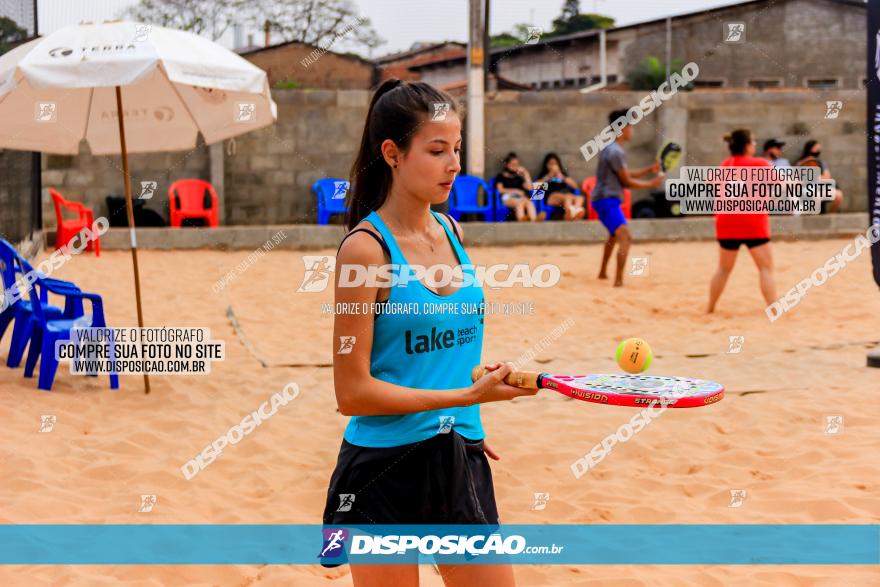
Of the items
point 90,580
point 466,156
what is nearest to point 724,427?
point 90,580

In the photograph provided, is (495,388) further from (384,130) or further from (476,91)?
(476,91)

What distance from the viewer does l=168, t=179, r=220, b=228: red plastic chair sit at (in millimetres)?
14695

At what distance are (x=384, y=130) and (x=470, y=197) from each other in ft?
43.3

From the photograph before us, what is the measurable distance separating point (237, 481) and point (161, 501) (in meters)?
0.42

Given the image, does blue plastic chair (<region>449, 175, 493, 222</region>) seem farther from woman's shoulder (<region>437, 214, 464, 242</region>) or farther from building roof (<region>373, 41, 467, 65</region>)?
building roof (<region>373, 41, 467, 65</region>)

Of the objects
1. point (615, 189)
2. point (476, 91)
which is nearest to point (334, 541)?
point (615, 189)

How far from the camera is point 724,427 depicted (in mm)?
5363

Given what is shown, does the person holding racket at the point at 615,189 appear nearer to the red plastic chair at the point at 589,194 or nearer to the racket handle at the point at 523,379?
the red plastic chair at the point at 589,194

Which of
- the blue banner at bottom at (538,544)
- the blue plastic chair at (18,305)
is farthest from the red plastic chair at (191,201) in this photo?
the blue banner at bottom at (538,544)

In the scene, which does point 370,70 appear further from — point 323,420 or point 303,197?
point 323,420

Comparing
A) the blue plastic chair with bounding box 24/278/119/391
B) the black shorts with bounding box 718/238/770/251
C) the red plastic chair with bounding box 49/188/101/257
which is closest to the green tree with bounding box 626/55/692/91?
the red plastic chair with bounding box 49/188/101/257

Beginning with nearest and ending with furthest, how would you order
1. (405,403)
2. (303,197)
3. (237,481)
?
(405,403), (237,481), (303,197)

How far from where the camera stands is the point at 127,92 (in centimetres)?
724

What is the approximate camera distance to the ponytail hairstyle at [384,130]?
2.14 m
